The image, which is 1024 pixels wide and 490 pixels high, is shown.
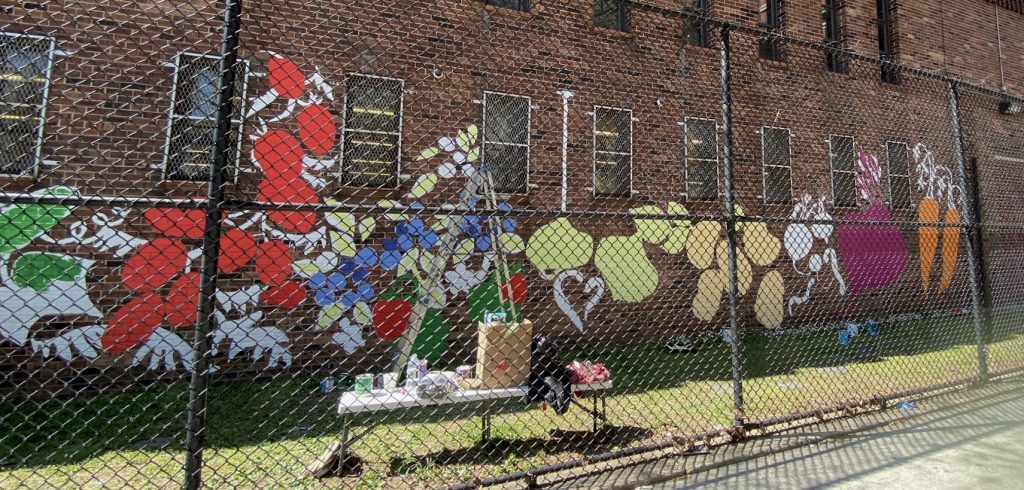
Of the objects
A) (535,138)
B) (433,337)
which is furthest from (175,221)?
(535,138)

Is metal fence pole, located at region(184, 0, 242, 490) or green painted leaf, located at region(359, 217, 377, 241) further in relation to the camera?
green painted leaf, located at region(359, 217, 377, 241)

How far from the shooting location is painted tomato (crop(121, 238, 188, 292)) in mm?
4723

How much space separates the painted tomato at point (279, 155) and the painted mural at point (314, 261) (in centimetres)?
1

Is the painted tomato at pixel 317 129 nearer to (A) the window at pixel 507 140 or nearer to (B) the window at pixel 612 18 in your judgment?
(A) the window at pixel 507 140

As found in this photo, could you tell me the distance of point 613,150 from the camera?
21.7 feet

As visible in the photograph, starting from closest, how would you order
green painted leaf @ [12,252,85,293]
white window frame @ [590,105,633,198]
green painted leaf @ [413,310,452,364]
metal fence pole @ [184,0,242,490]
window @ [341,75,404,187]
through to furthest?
metal fence pole @ [184,0,242,490] → green painted leaf @ [12,252,85,293] → window @ [341,75,404,187] → green painted leaf @ [413,310,452,364] → white window frame @ [590,105,633,198]

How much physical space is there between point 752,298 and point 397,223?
5563 millimetres

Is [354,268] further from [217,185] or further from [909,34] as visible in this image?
[909,34]

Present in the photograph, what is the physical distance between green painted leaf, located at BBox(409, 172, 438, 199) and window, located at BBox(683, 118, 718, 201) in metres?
3.78

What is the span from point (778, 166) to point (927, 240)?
389cm

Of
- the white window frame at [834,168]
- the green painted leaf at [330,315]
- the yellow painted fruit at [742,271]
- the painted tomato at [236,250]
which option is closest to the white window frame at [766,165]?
the white window frame at [834,168]

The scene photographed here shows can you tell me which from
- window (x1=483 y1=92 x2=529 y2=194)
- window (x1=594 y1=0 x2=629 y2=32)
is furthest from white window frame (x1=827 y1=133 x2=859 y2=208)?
window (x1=483 y1=92 x2=529 y2=194)

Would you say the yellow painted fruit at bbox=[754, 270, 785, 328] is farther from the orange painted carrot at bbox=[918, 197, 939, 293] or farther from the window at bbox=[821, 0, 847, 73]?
the window at bbox=[821, 0, 847, 73]

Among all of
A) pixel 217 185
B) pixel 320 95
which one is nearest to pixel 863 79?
pixel 320 95
